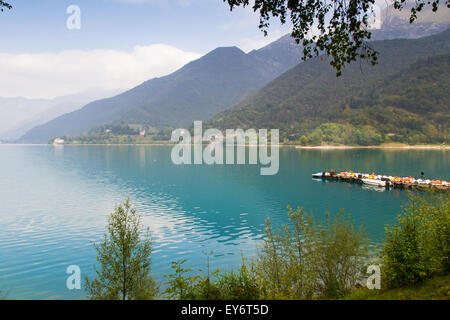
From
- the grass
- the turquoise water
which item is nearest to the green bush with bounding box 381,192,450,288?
the grass

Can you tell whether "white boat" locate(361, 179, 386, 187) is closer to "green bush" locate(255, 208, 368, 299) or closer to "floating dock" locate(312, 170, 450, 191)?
"floating dock" locate(312, 170, 450, 191)

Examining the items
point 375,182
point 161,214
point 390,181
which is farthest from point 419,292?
point 390,181

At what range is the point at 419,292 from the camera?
10.6m

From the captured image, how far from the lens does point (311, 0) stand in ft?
37.7

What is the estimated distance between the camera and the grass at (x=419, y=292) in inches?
395

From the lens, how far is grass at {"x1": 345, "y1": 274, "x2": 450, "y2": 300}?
10.0 meters

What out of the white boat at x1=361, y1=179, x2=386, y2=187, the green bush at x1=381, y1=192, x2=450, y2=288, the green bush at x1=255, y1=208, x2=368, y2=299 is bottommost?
the white boat at x1=361, y1=179, x2=386, y2=187

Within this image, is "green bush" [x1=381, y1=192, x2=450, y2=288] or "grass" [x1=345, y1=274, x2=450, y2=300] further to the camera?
"green bush" [x1=381, y1=192, x2=450, y2=288]

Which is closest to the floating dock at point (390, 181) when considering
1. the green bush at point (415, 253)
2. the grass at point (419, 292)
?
the green bush at point (415, 253)

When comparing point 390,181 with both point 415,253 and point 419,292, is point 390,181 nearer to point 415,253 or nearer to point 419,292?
point 415,253
